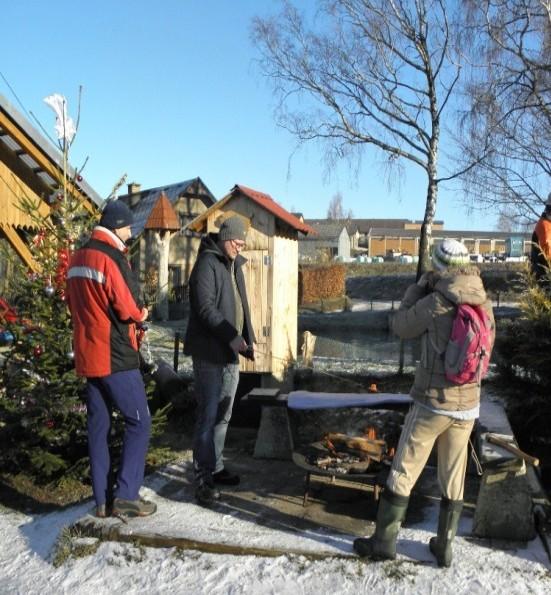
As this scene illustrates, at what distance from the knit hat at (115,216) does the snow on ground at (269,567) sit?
1943mm

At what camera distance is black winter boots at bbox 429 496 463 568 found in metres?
3.76

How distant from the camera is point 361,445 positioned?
195 inches

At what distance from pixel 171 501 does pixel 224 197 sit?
4420 millimetres

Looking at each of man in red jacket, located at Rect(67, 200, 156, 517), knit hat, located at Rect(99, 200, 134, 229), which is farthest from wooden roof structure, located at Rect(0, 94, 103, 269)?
man in red jacket, located at Rect(67, 200, 156, 517)

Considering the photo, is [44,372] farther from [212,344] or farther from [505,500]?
[505,500]

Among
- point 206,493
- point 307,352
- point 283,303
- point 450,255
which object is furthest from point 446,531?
point 307,352

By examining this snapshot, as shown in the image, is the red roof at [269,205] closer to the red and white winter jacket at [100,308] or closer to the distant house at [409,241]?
the red and white winter jacket at [100,308]

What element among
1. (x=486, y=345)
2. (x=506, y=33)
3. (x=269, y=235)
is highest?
(x=506, y=33)

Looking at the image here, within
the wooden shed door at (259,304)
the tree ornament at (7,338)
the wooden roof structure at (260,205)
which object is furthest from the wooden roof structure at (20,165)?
the tree ornament at (7,338)

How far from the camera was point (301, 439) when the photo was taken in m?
6.00

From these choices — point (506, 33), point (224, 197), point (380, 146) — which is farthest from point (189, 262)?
point (224, 197)

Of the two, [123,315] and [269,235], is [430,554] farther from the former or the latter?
[269,235]

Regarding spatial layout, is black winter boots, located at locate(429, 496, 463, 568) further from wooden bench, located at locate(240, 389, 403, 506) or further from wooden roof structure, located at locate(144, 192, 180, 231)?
wooden roof structure, located at locate(144, 192, 180, 231)

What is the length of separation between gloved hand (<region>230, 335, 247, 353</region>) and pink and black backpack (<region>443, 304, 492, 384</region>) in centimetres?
157
